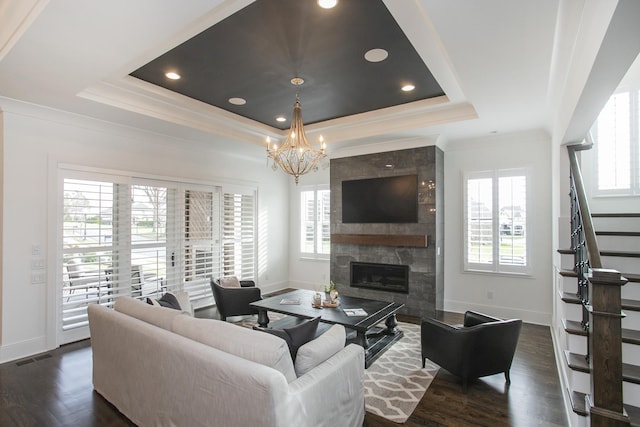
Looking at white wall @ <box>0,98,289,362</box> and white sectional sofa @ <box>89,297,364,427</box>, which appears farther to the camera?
white wall @ <box>0,98,289,362</box>

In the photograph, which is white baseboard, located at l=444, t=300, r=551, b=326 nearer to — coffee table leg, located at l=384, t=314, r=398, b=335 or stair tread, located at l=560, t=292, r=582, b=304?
coffee table leg, located at l=384, t=314, r=398, b=335

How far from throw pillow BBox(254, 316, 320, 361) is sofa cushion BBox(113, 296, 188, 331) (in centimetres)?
77

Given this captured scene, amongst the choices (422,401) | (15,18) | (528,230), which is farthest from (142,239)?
(528,230)

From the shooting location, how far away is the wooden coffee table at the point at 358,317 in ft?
12.1

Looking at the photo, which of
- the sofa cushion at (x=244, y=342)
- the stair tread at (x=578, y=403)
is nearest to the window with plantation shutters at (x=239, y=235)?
the sofa cushion at (x=244, y=342)

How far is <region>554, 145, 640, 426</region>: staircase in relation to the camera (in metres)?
2.09

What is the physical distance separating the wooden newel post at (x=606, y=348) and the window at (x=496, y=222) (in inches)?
144

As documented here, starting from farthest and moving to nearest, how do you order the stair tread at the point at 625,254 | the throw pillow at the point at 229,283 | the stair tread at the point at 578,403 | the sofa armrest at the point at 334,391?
the throw pillow at the point at 229,283 < the stair tread at the point at 625,254 < the stair tread at the point at 578,403 < the sofa armrest at the point at 334,391

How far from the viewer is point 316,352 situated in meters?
2.19

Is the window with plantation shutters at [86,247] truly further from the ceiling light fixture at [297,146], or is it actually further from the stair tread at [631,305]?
the stair tread at [631,305]

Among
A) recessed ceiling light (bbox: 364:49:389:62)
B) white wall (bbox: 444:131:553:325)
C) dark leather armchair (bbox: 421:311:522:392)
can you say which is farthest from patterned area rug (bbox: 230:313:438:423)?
recessed ceiling light (bbox: 364:49:389:62)

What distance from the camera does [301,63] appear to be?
342cm

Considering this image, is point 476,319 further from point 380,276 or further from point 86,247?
point 86,247

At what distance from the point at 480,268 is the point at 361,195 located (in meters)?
2.42
